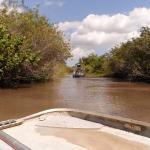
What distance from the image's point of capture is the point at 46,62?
3000cm

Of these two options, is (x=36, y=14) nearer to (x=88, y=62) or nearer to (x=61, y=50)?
(x=61, y=50)

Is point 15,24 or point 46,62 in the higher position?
point 15,24

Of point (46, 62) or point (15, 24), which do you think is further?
point (46, 62)

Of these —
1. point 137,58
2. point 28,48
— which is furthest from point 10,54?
point 137,58

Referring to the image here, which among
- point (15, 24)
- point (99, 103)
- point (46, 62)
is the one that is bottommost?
point (99, 103)

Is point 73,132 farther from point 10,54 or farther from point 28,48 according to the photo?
point 28,48

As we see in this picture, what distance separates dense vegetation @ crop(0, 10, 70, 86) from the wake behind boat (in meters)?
15.8

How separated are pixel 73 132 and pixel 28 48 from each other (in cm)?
2003

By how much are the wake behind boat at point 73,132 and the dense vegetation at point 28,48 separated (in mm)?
15840

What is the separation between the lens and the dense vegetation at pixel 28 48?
21531 mm

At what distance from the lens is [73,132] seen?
4.56m

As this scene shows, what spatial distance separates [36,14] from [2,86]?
8160mm

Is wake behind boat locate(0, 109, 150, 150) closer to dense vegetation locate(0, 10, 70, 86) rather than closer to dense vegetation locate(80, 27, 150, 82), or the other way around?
dense vegetation locate(0, 10, 70, 86)

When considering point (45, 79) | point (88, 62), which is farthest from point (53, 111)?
point (88, 62)
